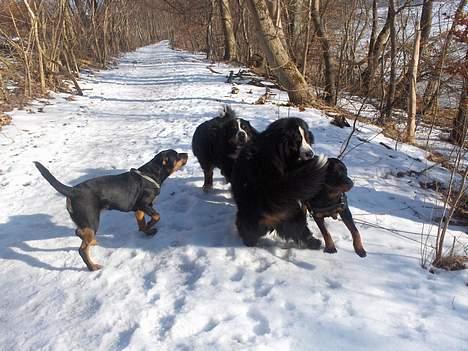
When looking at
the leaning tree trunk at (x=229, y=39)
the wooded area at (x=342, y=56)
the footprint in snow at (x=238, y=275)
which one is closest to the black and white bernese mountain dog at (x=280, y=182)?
the footprint in snow at (x=238, y=275)

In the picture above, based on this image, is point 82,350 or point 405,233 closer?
point 82,350

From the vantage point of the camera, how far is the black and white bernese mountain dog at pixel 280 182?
3.13 metres

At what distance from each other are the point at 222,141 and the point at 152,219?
4.19 ft

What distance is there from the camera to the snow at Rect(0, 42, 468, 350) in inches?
102

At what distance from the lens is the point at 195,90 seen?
12531mm

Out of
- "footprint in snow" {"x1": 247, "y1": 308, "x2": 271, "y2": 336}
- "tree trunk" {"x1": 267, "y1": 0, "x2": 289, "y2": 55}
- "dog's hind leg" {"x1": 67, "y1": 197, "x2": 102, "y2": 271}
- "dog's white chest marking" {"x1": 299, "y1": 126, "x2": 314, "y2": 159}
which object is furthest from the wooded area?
"dog's hind leg" {"x1": 67, "y1": 197, "x2": 102, "y2": 271}

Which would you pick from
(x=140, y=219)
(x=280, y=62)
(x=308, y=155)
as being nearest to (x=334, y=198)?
(x=308, y=155)

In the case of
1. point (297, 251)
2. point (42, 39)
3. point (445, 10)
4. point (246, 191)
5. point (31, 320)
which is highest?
point (445, 10)

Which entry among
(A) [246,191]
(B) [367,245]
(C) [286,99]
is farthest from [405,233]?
(C) [286,99]

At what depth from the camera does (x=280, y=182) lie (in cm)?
321

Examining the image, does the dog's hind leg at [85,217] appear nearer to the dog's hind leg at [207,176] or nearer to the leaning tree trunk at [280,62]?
the dog's hind leg at [207,176]

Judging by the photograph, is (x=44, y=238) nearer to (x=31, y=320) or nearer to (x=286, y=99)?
(x=31, y=320)

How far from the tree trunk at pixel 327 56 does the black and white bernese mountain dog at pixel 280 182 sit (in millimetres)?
7776

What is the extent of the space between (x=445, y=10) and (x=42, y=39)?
41.1ft
